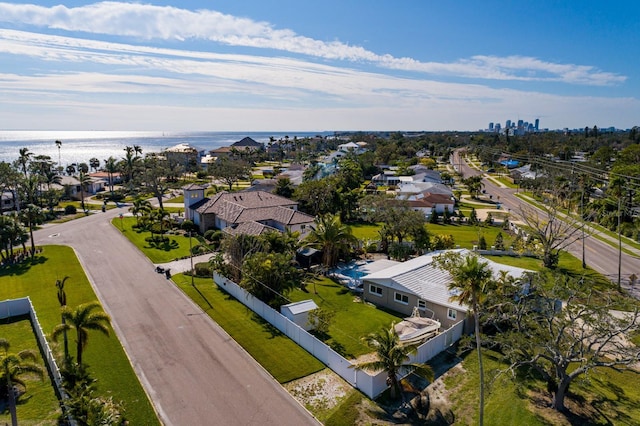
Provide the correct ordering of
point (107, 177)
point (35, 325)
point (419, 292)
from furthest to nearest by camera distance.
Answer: point (107, 177) < point (419, 292) < point (35, 325)

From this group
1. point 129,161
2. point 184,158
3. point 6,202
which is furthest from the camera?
point 184,158

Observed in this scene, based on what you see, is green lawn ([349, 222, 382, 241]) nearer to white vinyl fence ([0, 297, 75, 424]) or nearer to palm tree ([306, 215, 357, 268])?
palm tree ([306, 215, 357, 268])

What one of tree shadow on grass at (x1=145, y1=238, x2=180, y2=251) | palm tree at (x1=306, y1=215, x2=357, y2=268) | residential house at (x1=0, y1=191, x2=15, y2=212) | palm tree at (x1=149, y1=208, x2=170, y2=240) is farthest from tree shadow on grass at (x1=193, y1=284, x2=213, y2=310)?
residential house at (x1=0, y1=191, x2=15, y2=212)

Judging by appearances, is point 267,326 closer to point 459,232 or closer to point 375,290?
point 375,290

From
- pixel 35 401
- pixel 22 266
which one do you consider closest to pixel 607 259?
pixel 35 401

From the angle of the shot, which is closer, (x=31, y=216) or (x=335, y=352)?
(x=335, y=352)

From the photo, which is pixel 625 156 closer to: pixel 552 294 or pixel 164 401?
pixel 552 294

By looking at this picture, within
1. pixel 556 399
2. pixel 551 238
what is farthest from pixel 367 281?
pixel 551 238
